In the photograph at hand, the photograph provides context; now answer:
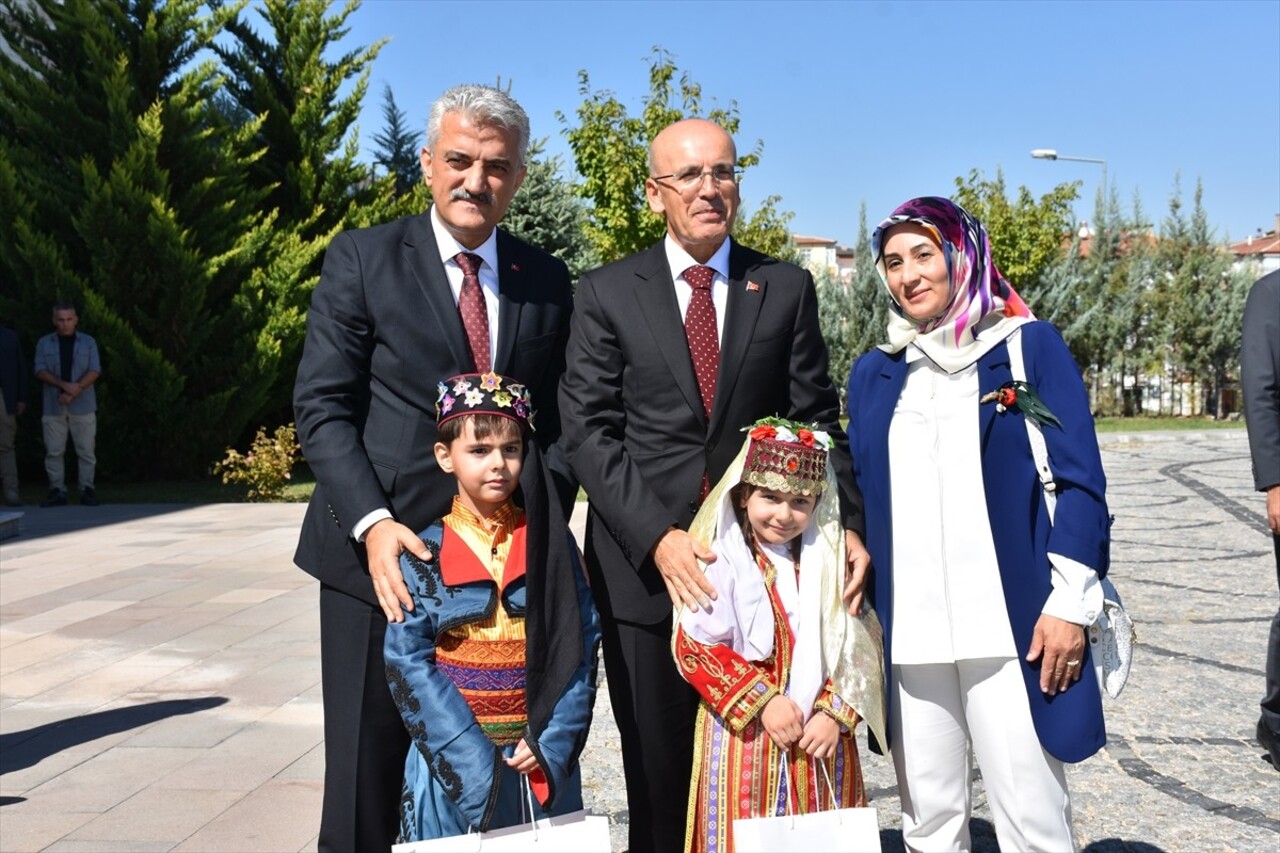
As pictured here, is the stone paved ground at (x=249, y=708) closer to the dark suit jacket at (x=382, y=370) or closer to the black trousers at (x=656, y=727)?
the black trousers at (x=656, y=727)

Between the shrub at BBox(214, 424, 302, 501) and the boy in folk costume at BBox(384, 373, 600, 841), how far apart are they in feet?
40.9

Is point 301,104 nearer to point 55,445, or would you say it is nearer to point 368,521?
point 55,445

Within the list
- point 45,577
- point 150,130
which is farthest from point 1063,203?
point 45,577

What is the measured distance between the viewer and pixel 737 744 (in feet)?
9.43

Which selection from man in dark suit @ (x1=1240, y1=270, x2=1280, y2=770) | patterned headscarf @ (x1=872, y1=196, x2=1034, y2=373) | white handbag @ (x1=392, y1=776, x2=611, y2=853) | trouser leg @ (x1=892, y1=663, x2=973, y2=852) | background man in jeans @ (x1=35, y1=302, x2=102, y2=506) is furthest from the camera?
background man in jeans @ (x1=35, y1=302, x2=102, y2=506)

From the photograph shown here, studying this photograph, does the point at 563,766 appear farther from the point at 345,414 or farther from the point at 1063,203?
the point at 1063,203

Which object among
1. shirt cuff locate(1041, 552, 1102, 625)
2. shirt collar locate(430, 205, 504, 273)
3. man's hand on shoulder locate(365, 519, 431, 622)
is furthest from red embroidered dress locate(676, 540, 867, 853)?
shirt collar locate(430, 205, 504, 273)

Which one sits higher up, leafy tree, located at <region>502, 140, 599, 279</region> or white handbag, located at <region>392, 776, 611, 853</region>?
leafy tree, located at <region>502, 140, 599, 279</region>

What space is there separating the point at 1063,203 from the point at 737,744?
1029 inches

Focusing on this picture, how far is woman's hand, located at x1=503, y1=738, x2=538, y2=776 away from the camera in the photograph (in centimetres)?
275

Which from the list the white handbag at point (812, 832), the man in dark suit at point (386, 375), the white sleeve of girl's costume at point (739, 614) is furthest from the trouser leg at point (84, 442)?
the white handbag at point (812, 832)

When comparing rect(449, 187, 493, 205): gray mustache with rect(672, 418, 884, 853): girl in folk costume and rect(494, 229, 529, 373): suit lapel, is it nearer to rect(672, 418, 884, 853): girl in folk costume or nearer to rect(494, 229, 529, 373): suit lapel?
rect(494, 229, 529, 373): suit lapel

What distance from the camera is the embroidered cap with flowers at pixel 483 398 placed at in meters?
2.76

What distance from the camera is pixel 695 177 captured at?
306 cm
